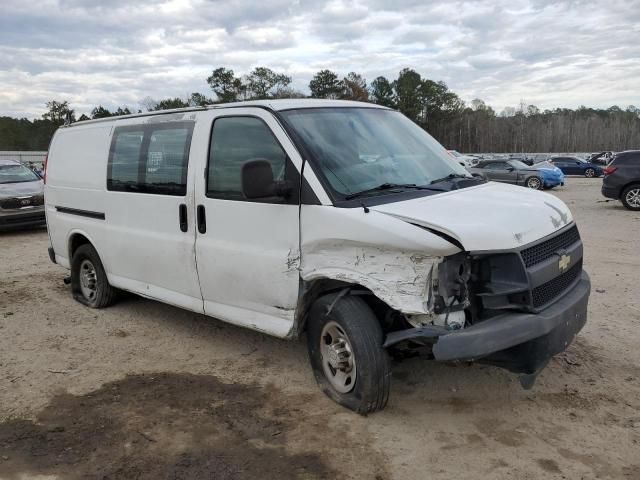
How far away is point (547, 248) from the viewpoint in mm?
3699

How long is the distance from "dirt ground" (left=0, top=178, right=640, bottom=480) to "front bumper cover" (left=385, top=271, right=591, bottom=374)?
0.52m

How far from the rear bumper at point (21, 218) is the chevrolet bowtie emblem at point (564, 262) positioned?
39.2ft

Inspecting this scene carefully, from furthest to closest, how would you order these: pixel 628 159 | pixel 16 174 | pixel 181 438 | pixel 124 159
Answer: pixel 628 159 → pixel 16 174 → pixel 124 159 → pixel 181 438

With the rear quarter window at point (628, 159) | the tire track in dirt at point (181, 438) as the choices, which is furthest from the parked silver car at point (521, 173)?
the tire track in dirt at point (181, 438)

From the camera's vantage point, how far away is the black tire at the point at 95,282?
631 cm

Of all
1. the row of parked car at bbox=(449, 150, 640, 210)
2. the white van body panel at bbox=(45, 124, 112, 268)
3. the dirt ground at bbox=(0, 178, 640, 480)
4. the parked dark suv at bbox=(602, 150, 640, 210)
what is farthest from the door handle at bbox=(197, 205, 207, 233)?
the parked dark suv at bbox=(602, 150, 640, 210)

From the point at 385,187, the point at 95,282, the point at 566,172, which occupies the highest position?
the point at 385,187

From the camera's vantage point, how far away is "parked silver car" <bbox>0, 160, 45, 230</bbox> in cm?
1239

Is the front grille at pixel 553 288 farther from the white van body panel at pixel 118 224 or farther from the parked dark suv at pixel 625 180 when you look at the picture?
the parked dark suv at pixel 625 180

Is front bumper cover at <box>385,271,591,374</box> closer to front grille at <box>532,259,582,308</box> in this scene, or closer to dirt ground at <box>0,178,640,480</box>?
front grille at <box>532,259,582,308</box>

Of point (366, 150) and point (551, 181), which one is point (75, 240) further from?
point (551, 181)

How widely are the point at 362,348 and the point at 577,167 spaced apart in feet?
125

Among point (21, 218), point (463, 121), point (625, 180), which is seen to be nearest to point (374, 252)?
point (21, 218)

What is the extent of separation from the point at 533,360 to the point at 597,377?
130 centimetres
